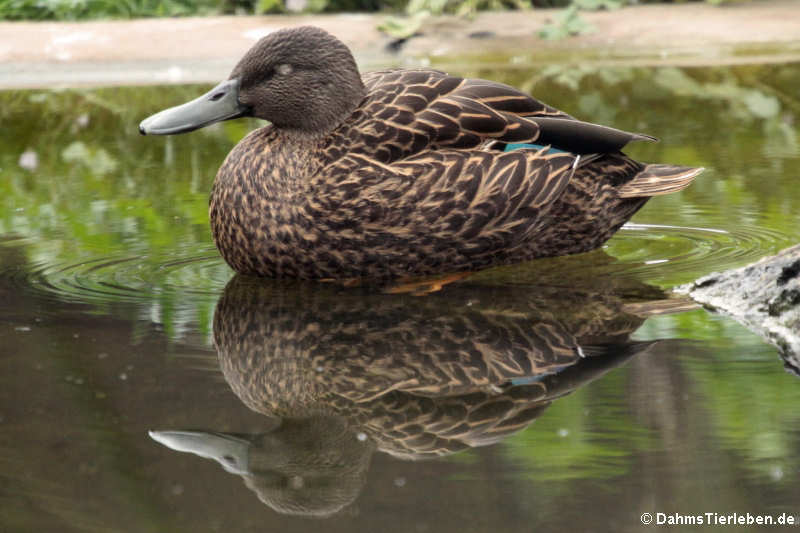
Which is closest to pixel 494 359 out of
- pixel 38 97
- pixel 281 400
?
pixel 281 400

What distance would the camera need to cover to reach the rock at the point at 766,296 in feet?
12.7

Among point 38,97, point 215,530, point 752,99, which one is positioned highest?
point 215,530

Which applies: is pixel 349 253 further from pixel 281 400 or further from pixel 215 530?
pixel 215 530

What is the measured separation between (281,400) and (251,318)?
92 centimetres

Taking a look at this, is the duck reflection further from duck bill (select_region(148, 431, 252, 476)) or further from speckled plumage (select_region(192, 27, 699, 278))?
speckled plumage (select_region(192, 27, 699, 278))

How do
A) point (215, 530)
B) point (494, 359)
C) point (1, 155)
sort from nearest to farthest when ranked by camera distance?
point (215, 530) < point (494, 359) < point (1, 155)

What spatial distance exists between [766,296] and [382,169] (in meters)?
1.44

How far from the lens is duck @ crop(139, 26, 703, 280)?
15.4ft

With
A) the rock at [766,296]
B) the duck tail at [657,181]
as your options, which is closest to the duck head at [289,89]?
the duck tail at [657,181]

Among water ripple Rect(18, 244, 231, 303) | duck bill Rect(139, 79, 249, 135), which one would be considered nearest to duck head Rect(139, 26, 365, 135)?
duck bill Rect(139, 79, 249, 135)

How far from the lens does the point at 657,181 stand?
5.42 m

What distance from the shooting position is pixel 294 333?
4156 mm

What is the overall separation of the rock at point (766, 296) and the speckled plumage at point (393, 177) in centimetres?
77

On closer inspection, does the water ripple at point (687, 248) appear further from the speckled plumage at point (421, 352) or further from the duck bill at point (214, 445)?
the duck bill at point (214, 445)
